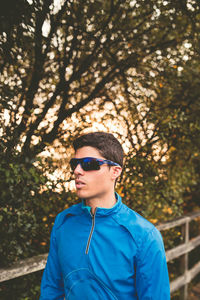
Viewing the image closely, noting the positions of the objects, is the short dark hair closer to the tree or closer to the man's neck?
the man's neck

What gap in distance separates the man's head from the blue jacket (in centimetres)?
11

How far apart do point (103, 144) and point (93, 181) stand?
23 centimetres

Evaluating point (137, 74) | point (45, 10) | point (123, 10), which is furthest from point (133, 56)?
point (45, 10)

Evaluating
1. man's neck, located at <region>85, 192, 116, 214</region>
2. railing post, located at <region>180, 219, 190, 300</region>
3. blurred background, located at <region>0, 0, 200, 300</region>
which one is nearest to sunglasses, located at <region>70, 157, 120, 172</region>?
man's neck, located at <region>85, 192, 116, 214</region>

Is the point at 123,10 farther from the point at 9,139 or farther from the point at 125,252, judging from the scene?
the point at 125,252

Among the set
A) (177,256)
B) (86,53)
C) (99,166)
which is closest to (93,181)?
(99,166)

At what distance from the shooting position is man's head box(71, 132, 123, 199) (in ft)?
5.02

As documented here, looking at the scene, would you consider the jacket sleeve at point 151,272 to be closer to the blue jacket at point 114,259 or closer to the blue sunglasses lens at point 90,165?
the blue jacket at point 114,259

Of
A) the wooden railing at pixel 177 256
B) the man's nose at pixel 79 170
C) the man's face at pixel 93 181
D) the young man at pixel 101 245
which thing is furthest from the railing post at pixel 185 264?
the man's nose at pixel 79 170

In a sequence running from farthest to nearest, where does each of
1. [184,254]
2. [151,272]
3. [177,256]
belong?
[184,254] → [177,256] → [151,272]

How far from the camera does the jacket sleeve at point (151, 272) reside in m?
1.36

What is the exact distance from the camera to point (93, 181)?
1533 millimetres

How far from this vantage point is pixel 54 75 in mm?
3410

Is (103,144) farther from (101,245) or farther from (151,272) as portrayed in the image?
(151,272)
